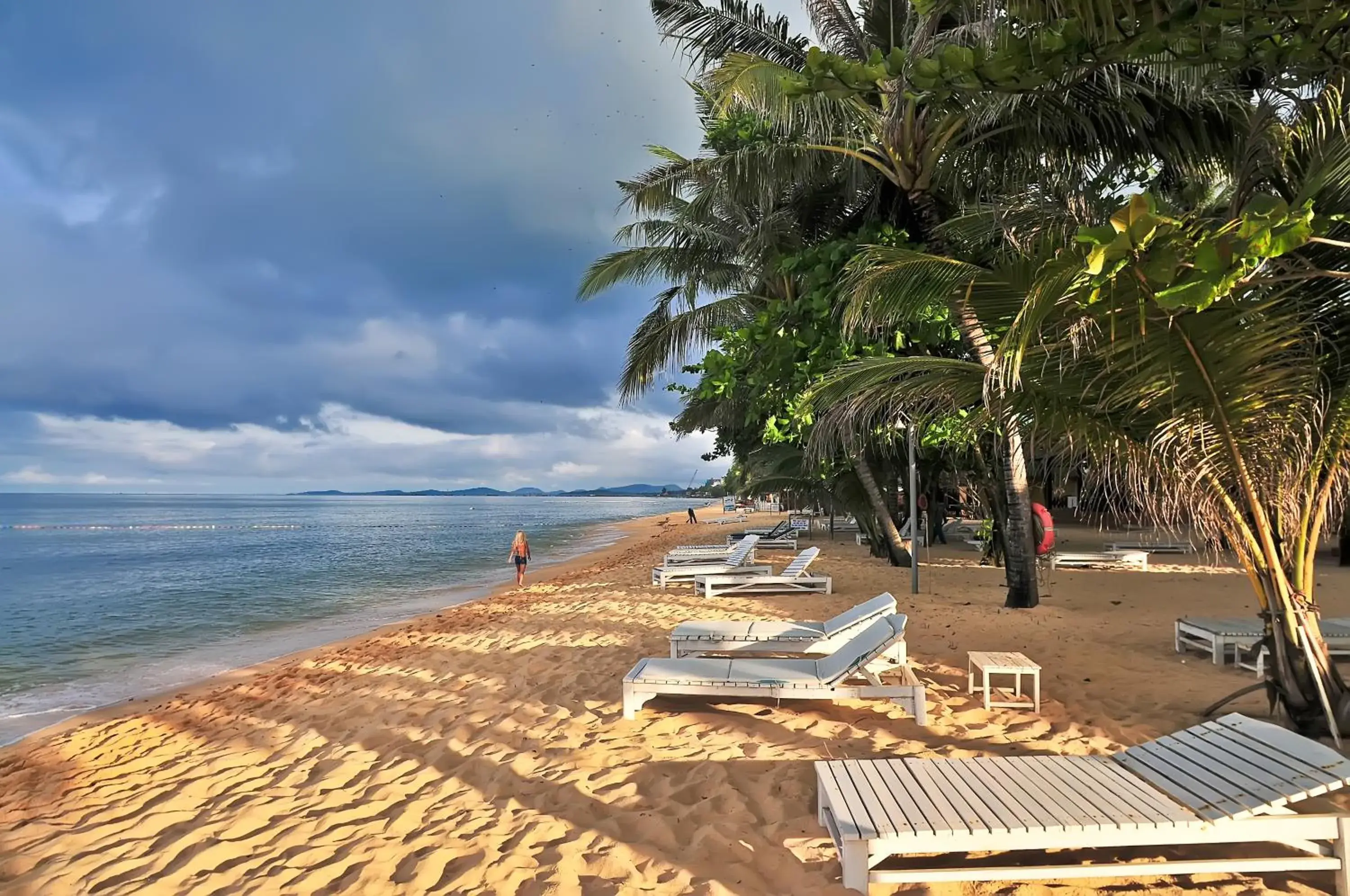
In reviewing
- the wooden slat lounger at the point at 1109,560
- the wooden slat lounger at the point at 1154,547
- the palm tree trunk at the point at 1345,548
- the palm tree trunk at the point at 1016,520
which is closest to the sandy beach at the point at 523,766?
the palm tree trunk at the point at 1016,520

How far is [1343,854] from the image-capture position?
2.57 meters

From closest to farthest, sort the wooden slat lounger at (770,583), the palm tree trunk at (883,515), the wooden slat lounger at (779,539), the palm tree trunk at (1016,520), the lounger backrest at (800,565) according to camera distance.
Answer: the palm tree trunk at (1016,520)
the wooden slat lounger at (770,583)
the lounger backrest at (800,565)
the palm tree trunk at (883,515)
the wooden slat lounger at (779,539)

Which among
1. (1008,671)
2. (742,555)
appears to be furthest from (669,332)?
(1008,671)

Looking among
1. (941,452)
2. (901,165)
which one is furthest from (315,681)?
(941,452)

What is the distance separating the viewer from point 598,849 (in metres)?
3.19

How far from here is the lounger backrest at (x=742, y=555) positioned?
1209 cm

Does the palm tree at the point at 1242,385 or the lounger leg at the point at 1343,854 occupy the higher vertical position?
the palm tree at the point at 1242,385

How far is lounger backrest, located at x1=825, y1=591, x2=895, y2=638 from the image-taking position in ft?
19.6

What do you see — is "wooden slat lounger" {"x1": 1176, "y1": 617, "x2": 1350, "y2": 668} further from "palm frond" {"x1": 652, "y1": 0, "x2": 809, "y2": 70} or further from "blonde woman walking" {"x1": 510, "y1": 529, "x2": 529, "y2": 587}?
"blonde woman walking" {"x1": 510, "y1": 529, "x2": 529, "y2": 587}

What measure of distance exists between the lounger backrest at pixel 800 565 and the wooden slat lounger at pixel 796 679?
569 cm

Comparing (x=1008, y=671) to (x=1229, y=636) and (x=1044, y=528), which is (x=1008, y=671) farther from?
(x=1044, y=528)

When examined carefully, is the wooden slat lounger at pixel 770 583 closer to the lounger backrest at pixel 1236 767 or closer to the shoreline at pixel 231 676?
the shoreline at pixel 231 676

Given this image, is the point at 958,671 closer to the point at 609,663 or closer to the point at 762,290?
the point at 609,663

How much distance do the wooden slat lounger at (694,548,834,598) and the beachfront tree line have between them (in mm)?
1819
